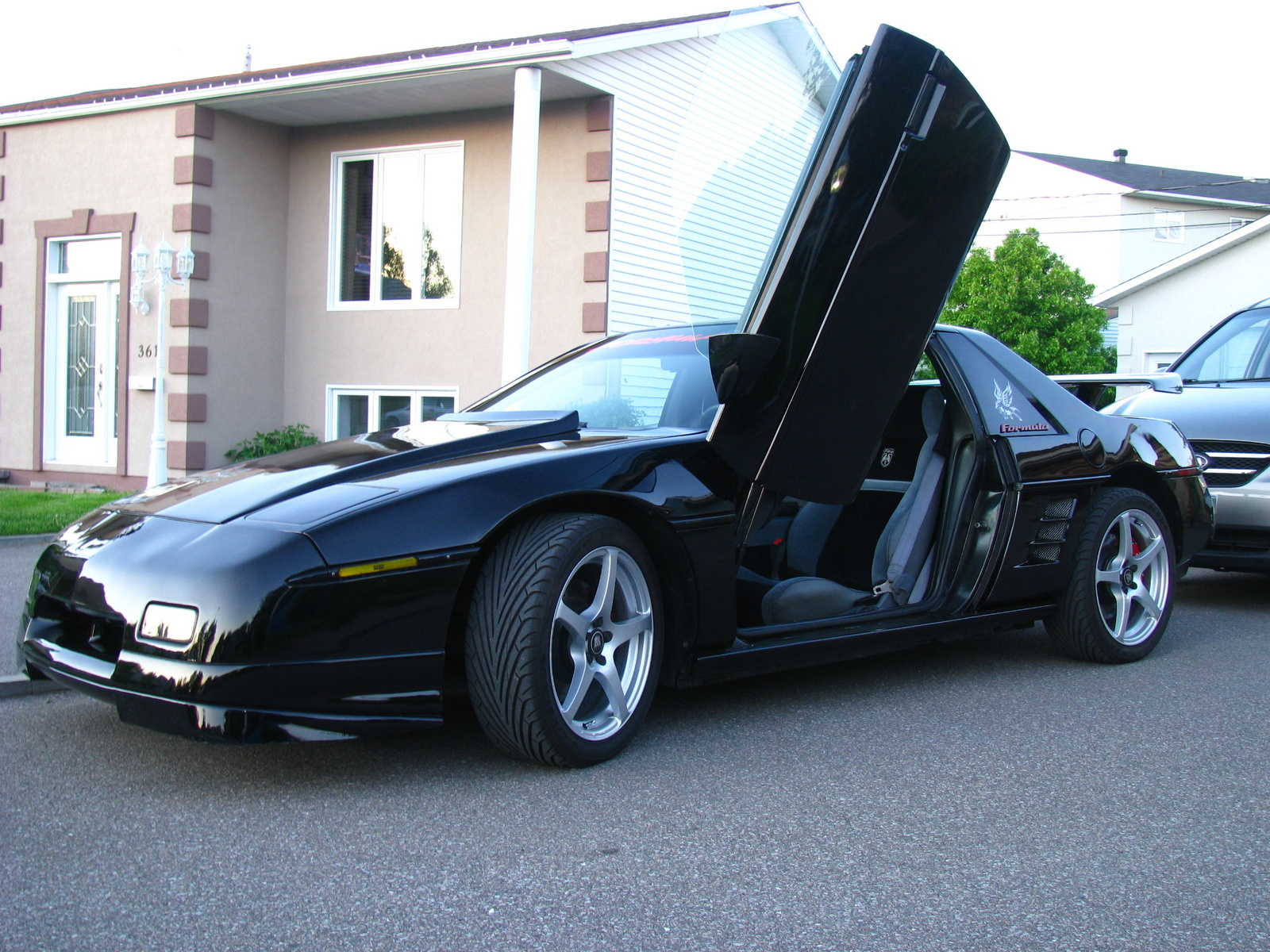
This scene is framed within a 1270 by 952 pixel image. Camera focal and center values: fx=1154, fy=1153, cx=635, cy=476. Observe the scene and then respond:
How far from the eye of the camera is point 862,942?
7.75 ft

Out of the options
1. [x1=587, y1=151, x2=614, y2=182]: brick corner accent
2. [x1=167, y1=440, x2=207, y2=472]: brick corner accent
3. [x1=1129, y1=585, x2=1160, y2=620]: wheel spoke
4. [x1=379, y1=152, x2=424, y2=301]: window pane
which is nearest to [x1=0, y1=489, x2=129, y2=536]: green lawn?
[x1=167, y1=440, x2=207, y2=472]: brick corner accent

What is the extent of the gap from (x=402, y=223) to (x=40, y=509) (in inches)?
202

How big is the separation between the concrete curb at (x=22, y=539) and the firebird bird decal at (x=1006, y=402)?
6.51 m

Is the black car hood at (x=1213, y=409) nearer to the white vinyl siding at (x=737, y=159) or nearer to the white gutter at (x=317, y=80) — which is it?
the white vinyl siding at (x=737, y=159)

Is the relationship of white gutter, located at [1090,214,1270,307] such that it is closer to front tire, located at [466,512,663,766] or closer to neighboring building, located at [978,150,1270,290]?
neighboring building, located at [978,150,1270,290]

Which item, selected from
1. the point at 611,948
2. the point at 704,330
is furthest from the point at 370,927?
the point at 704,330

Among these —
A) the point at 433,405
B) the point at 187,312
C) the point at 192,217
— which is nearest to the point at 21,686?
the point at 187,312

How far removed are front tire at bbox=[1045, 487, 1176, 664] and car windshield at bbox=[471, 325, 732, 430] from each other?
1899 mm

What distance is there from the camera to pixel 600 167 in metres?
11.8

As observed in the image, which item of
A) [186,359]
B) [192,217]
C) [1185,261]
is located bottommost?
[186,359]

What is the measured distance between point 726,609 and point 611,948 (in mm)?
1544

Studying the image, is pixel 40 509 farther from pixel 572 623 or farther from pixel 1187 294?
pixel 1187 294

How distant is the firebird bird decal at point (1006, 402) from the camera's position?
4.71m

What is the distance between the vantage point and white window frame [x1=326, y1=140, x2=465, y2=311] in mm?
12727
